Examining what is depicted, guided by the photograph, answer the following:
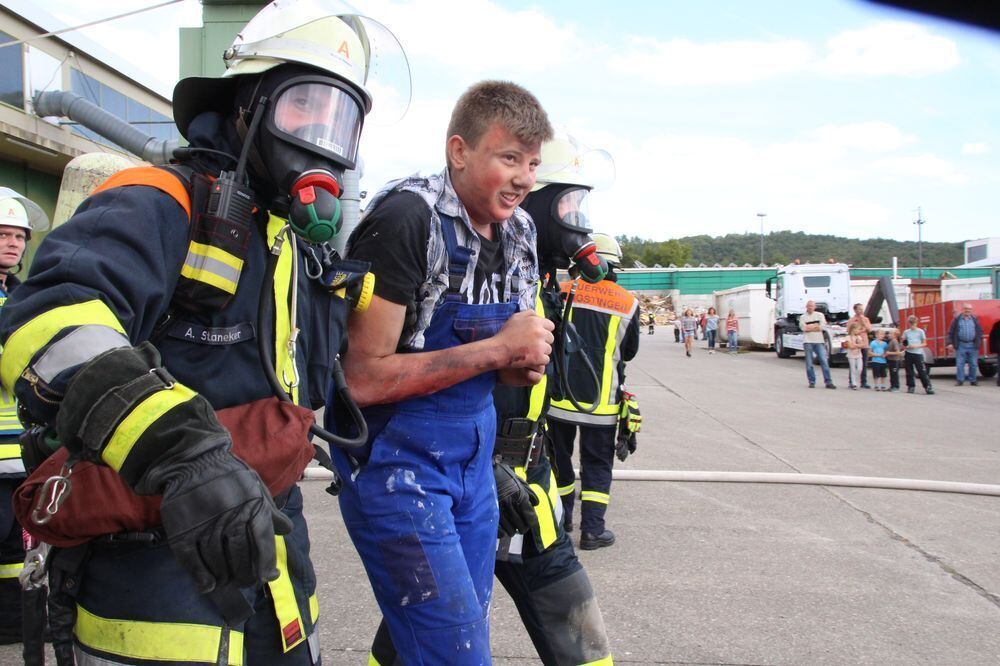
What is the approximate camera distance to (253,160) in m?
→ 1.78

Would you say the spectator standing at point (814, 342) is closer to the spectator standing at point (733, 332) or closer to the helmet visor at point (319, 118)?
the spectator standing at point (733, 332)

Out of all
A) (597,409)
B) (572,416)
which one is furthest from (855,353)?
(572,416)

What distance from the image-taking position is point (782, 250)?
5025 inches

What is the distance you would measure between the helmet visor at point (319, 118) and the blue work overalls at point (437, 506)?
0.52 meters

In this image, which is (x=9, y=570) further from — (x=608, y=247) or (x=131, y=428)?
(x=608, y=247)

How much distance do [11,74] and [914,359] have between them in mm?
20415

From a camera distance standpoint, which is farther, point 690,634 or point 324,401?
point 690,634

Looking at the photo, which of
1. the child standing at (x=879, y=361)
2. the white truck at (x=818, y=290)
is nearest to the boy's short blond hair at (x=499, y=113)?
the child standing at (x=879, y=361)

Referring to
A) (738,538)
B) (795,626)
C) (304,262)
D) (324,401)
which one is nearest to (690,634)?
(795,626)

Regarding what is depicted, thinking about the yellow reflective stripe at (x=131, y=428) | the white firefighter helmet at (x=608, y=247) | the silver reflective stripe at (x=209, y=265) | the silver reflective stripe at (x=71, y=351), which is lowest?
the yellow reflective stripe at (x=131, y=428)

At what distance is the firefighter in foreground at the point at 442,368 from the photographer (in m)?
2.07

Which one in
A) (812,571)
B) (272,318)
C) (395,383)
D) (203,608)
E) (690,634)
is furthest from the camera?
(812,571)

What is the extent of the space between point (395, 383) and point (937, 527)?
4.89 meters

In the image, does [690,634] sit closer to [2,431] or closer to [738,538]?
[738,538]
